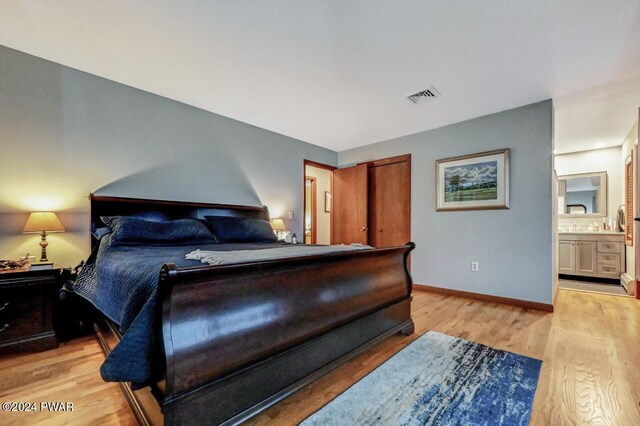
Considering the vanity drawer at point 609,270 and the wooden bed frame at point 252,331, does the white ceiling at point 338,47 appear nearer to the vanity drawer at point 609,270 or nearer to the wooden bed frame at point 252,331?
the wooden bed frame at point 252,331

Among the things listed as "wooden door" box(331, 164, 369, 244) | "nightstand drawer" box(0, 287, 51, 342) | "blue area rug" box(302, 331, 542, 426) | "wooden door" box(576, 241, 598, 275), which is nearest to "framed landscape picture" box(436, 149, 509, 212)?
"wooden door" box(331, 164, 369, 244)

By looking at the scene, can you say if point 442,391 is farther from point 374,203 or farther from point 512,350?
point 374,203

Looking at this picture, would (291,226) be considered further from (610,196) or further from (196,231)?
(610,196)

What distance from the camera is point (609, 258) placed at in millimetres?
4449

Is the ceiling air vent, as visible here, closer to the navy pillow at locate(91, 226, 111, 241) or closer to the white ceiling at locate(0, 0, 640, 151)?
the white ceiling at locate(0, 0, 640, 151)

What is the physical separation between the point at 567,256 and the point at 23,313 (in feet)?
23.3

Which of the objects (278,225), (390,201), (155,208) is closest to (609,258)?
(390,201)

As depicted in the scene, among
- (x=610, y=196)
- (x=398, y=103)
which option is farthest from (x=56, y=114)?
(x=610, y=196)

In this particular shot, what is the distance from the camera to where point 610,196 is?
4.77 metres

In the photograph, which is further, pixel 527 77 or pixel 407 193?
pixel 407 193

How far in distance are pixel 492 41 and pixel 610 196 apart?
15.4ft

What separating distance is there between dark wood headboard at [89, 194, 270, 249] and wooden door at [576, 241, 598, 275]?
548 centimetres

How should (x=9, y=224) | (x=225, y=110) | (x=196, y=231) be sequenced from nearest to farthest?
(x=9, y=224) < (x=196, y=231) < (x=225, y=110)

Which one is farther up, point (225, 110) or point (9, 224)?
point (225, 110)
